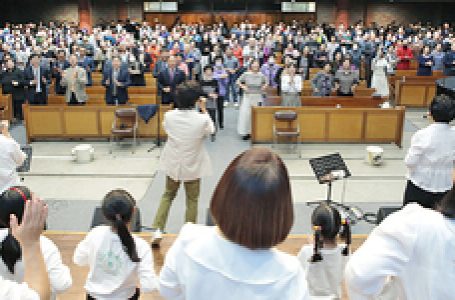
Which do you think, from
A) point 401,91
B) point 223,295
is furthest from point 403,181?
point 223,295

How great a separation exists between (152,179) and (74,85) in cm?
374

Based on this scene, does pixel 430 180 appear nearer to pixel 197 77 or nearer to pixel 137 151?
pixel 137 151

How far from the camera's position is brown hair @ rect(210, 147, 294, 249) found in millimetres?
1345

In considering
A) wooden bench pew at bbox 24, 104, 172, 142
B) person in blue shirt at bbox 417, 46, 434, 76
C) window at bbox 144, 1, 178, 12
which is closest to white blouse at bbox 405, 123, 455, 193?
wooden bench pew at bbox 24, 104, 172, 142

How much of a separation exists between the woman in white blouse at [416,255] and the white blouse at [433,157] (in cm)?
250

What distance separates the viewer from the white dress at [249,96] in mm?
9547

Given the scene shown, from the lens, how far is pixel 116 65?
985 centimetres

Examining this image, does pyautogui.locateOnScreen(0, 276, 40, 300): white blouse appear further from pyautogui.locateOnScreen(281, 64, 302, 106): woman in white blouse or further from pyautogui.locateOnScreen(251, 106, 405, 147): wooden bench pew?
pyautogui.locateOnScreen(281, 64, 302, 106): woman in white blouse

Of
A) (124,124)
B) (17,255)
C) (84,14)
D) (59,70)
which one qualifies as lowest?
(124,124)

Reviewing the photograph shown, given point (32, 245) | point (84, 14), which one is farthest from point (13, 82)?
point (84, 14)

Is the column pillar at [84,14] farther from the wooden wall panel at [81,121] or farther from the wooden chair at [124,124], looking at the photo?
the wooden chair at [124,124]

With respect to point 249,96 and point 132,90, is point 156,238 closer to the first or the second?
point 249,96

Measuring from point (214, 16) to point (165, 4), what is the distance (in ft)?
9.41

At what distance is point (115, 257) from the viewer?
2.68 metres
